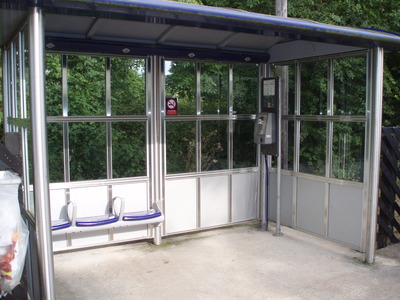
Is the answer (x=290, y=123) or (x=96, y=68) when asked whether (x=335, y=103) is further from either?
(x=96, y=68)

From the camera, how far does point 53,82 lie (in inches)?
188

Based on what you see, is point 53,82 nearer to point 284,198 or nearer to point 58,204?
point 58,204

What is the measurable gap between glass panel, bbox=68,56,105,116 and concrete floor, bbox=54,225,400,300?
1.72 metres

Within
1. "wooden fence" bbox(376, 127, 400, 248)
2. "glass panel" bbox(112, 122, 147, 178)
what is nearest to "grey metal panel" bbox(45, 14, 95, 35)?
"glass panel" bbox(112, 122, 147, 178)

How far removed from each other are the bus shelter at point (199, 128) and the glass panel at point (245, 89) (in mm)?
20

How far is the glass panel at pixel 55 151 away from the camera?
15.7 feet

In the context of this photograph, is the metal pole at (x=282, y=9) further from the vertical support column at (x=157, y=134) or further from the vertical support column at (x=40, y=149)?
the vertical support column at (x=40, y=149)

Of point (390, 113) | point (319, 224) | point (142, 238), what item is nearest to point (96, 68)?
point (142, 238)

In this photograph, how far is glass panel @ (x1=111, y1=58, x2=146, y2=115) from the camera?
506 centimetres

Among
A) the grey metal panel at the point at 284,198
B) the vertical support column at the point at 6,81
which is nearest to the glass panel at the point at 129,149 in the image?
the vertical support column at the point at 6,81

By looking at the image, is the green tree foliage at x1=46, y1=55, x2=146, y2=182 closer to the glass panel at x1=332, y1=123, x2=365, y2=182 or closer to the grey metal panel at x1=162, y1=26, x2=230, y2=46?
the grey metal panel at x1=162, y1=26, x2=230, y2=46

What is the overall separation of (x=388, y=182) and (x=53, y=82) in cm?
420

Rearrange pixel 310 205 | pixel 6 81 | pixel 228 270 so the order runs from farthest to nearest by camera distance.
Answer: pixel 310 205 → pixel 228 270 → pixel 6 81

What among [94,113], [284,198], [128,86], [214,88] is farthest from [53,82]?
[284,198]
